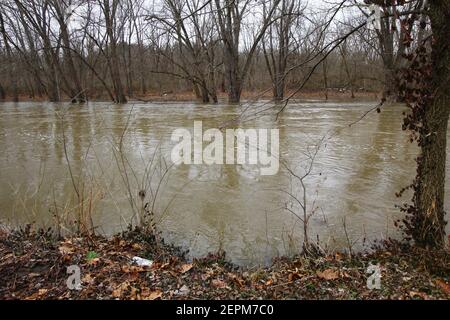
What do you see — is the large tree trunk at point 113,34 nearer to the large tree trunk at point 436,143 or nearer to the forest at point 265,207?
the forest at point 265,207

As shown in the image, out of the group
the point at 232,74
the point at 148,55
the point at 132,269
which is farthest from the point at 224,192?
the point at 148,55

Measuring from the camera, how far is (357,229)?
15.0 feet

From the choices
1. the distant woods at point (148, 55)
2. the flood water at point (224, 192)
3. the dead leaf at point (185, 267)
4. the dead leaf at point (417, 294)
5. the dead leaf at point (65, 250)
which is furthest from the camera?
the distant woods at point (148, 55)

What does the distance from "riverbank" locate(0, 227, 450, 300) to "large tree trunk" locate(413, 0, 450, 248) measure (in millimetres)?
278

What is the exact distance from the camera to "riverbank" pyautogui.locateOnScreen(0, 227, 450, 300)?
9.60ft

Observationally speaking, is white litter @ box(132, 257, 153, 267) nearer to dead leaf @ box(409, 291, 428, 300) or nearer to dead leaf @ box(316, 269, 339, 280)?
dead leaf @ box(316, 269, 339, 280)

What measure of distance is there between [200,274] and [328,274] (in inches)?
44.0

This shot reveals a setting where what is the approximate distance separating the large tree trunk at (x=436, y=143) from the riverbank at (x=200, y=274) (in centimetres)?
28

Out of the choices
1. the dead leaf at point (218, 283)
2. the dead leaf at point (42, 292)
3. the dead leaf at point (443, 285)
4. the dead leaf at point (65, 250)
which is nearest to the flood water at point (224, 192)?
the dead leaf at point (65, 250)

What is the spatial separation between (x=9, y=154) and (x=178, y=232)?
6442mm

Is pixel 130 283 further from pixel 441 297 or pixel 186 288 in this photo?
pixel 441 297

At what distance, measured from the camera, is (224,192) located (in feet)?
19.8

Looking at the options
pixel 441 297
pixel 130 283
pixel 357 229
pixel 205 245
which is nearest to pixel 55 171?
pixel 205 245

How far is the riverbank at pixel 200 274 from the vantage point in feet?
9.60
